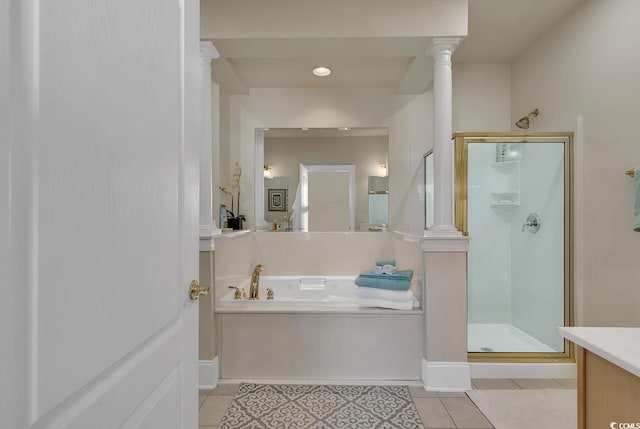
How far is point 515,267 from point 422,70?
6.13 feet

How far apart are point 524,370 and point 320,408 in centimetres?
154

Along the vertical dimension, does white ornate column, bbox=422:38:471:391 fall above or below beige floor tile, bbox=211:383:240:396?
above

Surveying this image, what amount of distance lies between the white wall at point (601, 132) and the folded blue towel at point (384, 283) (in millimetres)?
1257

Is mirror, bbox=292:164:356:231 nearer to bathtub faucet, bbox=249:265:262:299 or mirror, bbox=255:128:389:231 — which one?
mirror, bbox=255:128:389:231

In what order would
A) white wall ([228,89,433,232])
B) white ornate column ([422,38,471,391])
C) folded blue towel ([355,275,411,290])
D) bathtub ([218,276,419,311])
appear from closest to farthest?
white ornate column ([422,38,471,391]), folded blue towel ([355,275,411,290]), bathtub ([218,276,419,311]), white wall ([228,89,433,232])

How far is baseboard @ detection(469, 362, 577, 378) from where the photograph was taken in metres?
2.58

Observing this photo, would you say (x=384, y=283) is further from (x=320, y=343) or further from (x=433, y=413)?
(x=433, y=413)

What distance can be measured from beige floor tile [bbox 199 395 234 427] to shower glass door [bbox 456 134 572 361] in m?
1.78

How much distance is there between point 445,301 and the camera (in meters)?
2.46

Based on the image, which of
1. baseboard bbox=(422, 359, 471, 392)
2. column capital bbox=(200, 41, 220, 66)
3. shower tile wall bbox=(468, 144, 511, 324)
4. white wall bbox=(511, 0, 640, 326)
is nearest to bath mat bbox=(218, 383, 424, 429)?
baseboard bbox=(422, 359, 471, 392)

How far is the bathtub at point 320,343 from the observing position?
2.50 m

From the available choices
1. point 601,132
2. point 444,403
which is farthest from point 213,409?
point 601,132

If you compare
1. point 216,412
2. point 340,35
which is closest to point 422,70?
point 340,35

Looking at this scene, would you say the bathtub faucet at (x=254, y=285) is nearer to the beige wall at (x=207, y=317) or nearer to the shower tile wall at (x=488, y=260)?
the beige wall at (x=207, y=317)
